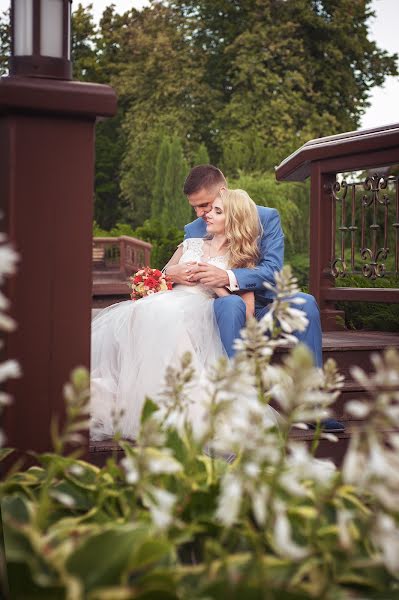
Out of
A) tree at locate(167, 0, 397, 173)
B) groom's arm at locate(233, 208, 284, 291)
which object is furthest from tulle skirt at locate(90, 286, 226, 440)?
tree at locate(167, 0, 397, 173)

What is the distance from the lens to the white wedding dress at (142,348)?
4176 mm

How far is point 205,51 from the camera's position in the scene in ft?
97.0

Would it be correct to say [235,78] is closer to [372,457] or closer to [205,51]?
[205,51]

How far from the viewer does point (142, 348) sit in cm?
425

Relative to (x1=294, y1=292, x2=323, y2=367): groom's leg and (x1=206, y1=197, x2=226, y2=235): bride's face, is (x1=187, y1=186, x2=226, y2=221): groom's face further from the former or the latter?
(x1=294, y1=292, x2=323, y2=367): groom's leg

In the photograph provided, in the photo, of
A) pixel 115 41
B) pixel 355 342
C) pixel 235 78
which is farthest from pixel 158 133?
pixel 355 342

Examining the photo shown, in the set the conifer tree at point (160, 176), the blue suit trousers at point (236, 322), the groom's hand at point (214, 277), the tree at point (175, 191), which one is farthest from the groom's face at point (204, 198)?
the conifer tree at point (160, 176)

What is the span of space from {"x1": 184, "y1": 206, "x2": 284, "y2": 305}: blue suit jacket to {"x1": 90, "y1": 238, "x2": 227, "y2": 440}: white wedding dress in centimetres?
23

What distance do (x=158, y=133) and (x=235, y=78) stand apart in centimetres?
327

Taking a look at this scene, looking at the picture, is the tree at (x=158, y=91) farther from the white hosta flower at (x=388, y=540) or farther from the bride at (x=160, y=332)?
the white hosta flower at (x=388, y=540)

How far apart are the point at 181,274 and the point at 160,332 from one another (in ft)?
2.00

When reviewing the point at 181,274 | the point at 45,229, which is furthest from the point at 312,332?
the point at 45,229

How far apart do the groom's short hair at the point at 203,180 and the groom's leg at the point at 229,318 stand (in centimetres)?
71

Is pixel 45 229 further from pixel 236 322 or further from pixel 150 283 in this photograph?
pixel 150 283
